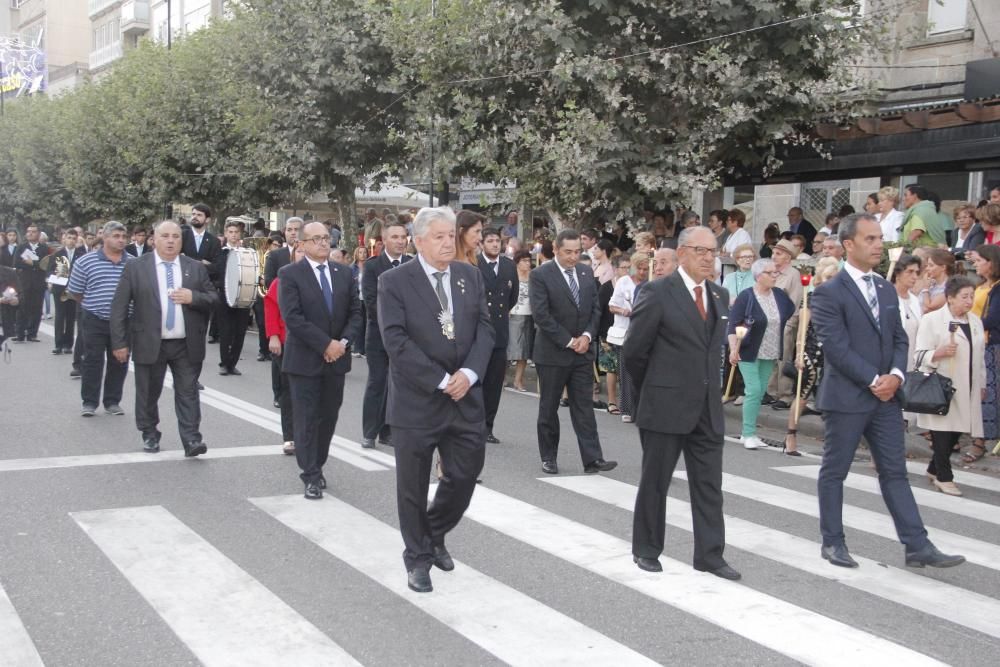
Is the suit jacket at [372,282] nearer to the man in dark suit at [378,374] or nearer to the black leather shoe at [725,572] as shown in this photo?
Result: the man in dark suit at [378,374]

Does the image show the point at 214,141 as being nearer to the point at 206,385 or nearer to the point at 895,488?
the point at 206,385

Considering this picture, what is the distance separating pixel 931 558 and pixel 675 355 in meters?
1.84

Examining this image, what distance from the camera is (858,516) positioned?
24.7 ft

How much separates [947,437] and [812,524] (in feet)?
6.20

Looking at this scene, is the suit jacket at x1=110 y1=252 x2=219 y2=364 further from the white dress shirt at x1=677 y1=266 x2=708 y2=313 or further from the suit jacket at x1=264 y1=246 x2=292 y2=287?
the white dress shirt at x1=677 y1=266 x2=708 y2=313

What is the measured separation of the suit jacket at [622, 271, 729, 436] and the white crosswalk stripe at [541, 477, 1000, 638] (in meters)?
0.97

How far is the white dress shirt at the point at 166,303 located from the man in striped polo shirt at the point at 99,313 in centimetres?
203

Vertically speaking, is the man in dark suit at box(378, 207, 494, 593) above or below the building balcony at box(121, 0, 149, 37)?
below

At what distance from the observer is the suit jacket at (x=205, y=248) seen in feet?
46.6

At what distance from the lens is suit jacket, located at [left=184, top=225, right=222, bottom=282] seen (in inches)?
559

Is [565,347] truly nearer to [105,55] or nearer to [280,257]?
[280,257]

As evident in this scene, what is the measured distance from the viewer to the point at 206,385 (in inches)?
531

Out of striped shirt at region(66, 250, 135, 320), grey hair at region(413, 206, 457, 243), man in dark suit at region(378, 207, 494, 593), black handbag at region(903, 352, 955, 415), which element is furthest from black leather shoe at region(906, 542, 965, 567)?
striped shirt at region(66, 250, 135, 320)

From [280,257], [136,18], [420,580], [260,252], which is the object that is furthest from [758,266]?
[136,18]
